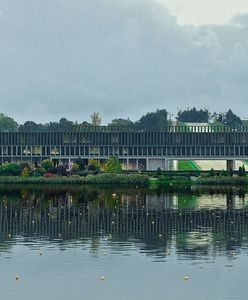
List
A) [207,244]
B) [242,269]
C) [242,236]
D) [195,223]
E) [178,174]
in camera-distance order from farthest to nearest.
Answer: [178,174], [195,223], [242,236], [207,244], [242,269]

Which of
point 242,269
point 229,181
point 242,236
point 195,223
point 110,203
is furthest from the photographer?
point 229,181

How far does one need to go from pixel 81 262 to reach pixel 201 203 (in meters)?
49.8

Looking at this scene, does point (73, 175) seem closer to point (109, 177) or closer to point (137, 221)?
point (109, 177)

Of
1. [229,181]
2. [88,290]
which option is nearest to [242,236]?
[88,290]

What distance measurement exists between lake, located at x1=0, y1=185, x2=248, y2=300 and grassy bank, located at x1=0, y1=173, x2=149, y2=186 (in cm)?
5280

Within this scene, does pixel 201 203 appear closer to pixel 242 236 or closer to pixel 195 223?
pixel 195 223

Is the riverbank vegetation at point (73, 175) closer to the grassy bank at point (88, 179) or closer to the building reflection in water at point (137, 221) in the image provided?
the grassy bank at point (88, 179)

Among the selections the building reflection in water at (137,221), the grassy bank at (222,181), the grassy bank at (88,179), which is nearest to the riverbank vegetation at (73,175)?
the grassy bank at (88,179)

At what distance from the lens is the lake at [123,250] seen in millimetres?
49000

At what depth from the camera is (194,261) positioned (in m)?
57.1

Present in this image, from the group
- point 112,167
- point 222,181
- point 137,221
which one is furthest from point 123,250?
point 112,167

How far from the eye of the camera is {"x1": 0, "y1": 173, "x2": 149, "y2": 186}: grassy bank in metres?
159

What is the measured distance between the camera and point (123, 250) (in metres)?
62.3

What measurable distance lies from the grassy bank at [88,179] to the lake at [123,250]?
52799mm
